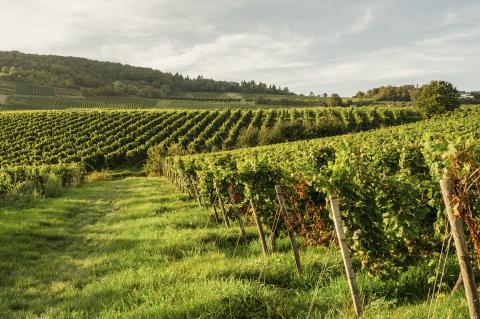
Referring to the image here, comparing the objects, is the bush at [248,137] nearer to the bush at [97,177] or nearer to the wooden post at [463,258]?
the bush at [97,177]

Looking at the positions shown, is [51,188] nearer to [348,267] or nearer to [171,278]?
[171,278]

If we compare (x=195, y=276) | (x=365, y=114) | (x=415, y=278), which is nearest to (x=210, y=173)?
(x=195, y=276)

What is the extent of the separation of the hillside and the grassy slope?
126 metres

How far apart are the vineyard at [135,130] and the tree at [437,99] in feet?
7.20

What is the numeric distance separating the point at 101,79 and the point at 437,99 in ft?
432

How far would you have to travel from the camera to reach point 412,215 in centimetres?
585

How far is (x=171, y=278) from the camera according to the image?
6574 mm

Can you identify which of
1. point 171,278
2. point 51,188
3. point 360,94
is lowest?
point 51,188

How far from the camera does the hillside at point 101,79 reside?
135250 mm

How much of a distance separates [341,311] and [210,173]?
917 cm

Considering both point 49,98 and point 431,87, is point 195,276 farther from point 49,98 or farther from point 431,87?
point 49,98

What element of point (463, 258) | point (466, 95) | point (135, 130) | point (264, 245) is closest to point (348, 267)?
point (463, 258)

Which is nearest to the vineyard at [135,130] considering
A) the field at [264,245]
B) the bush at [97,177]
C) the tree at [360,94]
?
the bush at [97,177]

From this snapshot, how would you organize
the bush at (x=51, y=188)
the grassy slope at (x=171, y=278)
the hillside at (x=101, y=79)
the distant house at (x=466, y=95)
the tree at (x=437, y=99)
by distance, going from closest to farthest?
the grassy slope at (x=171, y=278) → the bush at (x=51, y=188) → the tree at (x=437, y=99) → the distant house at (x=466, y=95) → the hillside at (x=101, y=79)
